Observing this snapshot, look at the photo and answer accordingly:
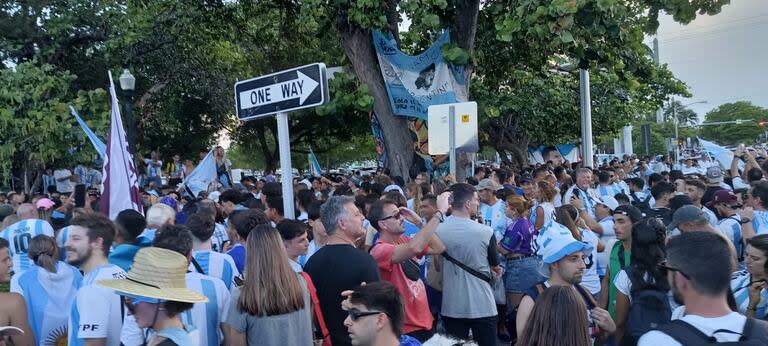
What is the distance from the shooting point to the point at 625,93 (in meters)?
25.6

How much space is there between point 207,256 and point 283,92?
1494 millimetres

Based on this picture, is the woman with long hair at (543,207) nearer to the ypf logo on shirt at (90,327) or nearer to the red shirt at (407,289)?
the red shirt at (407,289)

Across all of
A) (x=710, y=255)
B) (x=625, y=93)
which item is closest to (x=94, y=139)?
(x=710, y=255)

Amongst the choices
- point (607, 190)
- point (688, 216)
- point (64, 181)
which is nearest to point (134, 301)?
point (688, 216)

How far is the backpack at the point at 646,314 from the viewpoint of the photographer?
3.96 m

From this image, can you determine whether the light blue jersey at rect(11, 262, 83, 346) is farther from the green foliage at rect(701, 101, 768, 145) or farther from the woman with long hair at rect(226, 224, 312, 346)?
the green foliage at rect(701, 101, 768, 145)

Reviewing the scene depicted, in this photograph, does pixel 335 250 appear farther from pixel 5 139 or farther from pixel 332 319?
pixel 5 139

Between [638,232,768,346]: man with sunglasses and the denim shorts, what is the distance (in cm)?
363

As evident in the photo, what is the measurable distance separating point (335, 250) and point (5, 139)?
46.5 feet

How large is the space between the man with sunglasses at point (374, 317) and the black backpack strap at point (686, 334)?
1.22m

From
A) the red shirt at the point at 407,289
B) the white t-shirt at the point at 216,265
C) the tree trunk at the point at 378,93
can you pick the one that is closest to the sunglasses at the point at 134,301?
the white t-shirt at the point at 216,265

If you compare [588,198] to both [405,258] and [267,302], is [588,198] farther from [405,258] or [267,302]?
[267,302]

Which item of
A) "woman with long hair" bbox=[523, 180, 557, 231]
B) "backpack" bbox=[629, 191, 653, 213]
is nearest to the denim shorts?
"woman with long hair" bbox=[523, 180, 557, 231]

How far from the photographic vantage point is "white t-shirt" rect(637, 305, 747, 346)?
2592 millimetres
